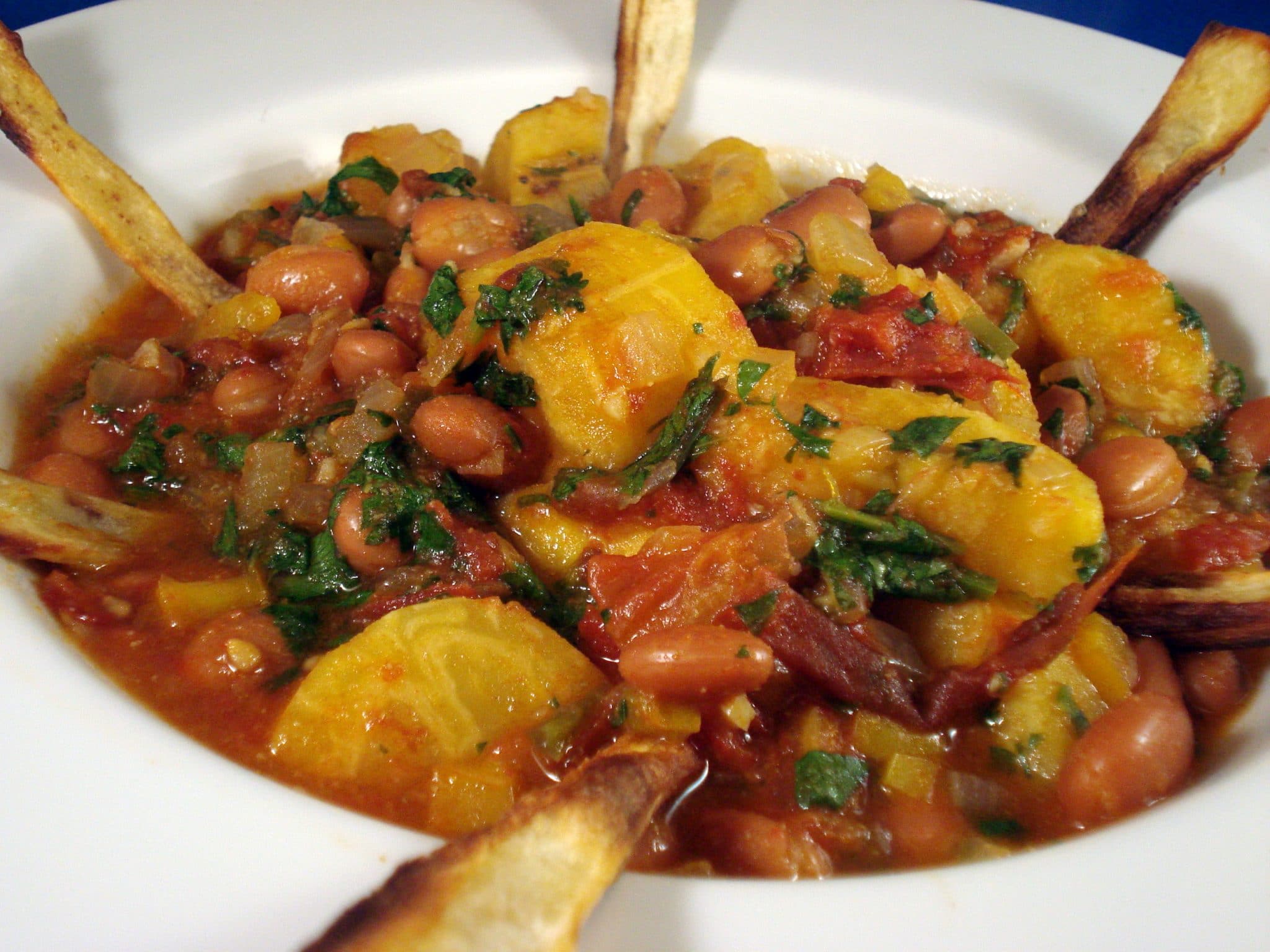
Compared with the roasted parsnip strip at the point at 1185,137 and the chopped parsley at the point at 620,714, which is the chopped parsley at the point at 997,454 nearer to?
the chopped parsley at the point at 620,714

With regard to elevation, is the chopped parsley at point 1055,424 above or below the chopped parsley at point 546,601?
above

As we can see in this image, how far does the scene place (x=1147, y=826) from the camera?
84.5 inches

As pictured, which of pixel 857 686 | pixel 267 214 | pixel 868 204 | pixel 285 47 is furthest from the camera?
pixel 285 47

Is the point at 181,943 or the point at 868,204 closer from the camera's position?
the point at 181,943

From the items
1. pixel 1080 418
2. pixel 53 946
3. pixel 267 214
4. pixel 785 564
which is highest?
pixel 1080 418

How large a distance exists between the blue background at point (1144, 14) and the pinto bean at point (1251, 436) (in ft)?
15.8

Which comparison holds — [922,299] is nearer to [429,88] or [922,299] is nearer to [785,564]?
[785,564]

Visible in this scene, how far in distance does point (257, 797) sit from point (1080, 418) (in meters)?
2.74

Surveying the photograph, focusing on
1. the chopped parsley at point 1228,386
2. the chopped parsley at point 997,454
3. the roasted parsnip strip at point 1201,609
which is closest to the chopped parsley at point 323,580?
the chopped parsley at point 997,454

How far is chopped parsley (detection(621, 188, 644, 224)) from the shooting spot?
387 cm

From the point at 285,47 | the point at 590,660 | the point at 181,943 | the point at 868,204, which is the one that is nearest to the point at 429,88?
the point at 285,47

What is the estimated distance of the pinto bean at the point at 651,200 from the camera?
3.84 m

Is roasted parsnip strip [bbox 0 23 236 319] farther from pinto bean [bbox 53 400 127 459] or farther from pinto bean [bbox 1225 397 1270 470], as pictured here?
pinto bean [bbox 1225 397 1270 470]

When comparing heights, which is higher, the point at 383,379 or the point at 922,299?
the point at 922,299
